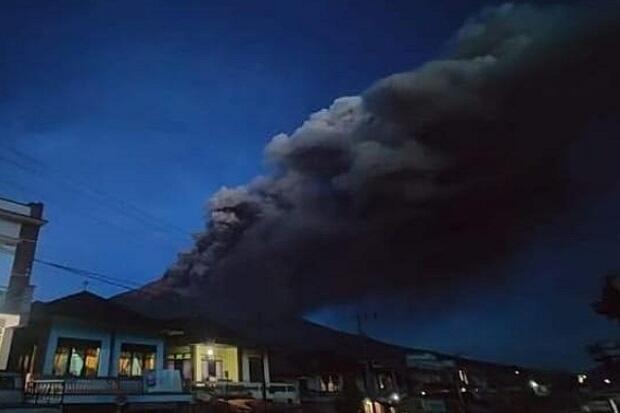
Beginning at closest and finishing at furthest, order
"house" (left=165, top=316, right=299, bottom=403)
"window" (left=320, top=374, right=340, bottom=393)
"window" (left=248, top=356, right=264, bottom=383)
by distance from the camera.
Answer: "house" (left=165, top=316, right=299, bottom=403)
"window" (left=248, top=356, right=264, bottom=383)
"window" (left=320, top=374, right=340, bottom=393)

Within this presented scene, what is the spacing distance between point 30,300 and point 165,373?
541 centimetres

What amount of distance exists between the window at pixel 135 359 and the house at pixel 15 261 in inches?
173

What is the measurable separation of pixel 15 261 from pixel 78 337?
3586mm

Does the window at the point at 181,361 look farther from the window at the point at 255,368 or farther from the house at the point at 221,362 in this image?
the window at the point at 255,368

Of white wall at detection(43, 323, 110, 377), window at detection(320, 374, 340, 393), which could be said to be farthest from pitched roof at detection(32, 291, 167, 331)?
window at detection(320, 374, 340, 393)

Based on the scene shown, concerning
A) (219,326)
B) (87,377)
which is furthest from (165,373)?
(219,326)

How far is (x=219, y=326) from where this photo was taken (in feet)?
95.9

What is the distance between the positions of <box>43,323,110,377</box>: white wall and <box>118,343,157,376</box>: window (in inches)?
31.2

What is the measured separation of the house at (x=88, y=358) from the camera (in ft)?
57.8

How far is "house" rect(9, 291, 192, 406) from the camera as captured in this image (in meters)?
17.6

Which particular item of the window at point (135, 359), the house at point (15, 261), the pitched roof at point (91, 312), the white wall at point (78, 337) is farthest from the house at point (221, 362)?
the house at point (15, 261)

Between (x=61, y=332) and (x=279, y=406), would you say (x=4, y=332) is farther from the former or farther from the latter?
(x=279, y=406)

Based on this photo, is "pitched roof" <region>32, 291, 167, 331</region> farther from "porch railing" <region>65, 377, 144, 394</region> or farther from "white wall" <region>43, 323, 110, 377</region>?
"porch railing" <region>65, 377, 144, 394</region>

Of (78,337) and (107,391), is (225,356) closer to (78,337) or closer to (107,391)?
(78,337)
